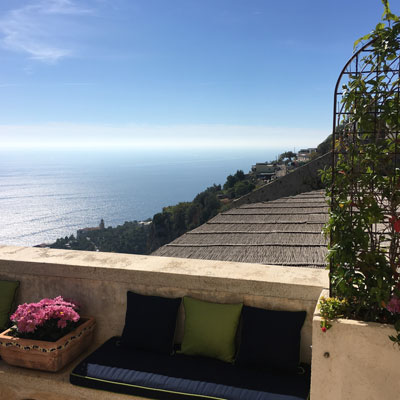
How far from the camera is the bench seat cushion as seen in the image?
2361 mm

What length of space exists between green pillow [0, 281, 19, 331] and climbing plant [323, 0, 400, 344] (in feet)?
9.23

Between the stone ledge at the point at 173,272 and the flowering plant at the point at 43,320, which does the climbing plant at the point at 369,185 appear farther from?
the flowering plant at the point at 43,320

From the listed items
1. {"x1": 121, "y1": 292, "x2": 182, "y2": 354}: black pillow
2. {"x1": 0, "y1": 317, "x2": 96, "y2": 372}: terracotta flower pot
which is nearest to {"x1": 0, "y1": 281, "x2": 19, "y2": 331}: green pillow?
{"x1": 0, "y1": 317, "x2": 96, "y2": 372}: terracotta flower pot

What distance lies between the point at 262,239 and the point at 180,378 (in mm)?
3824

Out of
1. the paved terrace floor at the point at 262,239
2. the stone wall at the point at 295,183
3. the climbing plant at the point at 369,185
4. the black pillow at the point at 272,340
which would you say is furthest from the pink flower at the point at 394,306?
the stone wall at the point at 295,183

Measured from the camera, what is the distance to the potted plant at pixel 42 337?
2826 millimetres

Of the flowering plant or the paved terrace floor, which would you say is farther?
the paved terrace floor

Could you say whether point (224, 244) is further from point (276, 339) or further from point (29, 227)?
point (29, 227)

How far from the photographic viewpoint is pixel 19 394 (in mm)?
2865

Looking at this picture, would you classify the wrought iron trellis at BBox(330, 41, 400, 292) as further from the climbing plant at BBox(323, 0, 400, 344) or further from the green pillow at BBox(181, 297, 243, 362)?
the green pillow at BBox(181, 297, 243, 362)

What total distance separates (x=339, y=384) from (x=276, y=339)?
0.61 meters

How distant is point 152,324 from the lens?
2934 millimetres

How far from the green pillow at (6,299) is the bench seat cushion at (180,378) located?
103 centimetres

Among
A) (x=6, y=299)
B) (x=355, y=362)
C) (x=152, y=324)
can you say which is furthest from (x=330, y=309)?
(x=6, y=299)
